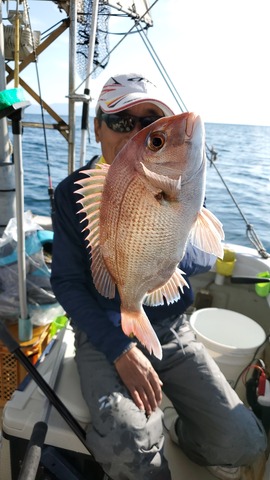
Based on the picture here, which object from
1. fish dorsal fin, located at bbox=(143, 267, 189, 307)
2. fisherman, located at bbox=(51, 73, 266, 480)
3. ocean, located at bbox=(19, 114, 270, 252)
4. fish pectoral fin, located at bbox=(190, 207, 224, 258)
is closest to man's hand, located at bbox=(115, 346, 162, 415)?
fisherman, located at bbox=(51, 73, 266, 480)

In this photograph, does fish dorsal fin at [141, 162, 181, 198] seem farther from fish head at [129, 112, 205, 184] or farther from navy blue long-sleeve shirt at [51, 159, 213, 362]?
navy blue long-sleeve shirt at [51, 159, 213, 362]

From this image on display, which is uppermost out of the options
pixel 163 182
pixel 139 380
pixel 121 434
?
pixel 163 182

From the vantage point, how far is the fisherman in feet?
5.10

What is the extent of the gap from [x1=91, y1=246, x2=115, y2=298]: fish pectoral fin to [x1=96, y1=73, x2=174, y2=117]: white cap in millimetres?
670

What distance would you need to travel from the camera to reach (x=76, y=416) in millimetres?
1789

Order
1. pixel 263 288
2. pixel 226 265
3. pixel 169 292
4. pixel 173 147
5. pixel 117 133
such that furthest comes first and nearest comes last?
pixel 226 265
pixel 263 288
pixel 117 133
pixel 169 292
pixel 173 147

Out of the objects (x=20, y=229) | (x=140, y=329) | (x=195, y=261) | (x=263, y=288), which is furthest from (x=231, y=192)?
(x=140, y=329)

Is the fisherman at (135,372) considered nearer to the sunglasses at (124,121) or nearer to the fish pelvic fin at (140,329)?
the sunglasses at (124,121)

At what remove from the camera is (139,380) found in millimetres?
1738

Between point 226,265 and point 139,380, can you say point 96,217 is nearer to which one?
point 139,380

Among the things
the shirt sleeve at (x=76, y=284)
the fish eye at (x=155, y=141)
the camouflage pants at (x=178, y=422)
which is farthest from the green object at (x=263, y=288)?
the fish eye at (x=155, y=141)

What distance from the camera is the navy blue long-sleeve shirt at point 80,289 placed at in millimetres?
1823

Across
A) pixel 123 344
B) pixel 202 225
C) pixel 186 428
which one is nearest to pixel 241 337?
pixel 186 428

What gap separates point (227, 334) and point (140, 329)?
203cm
